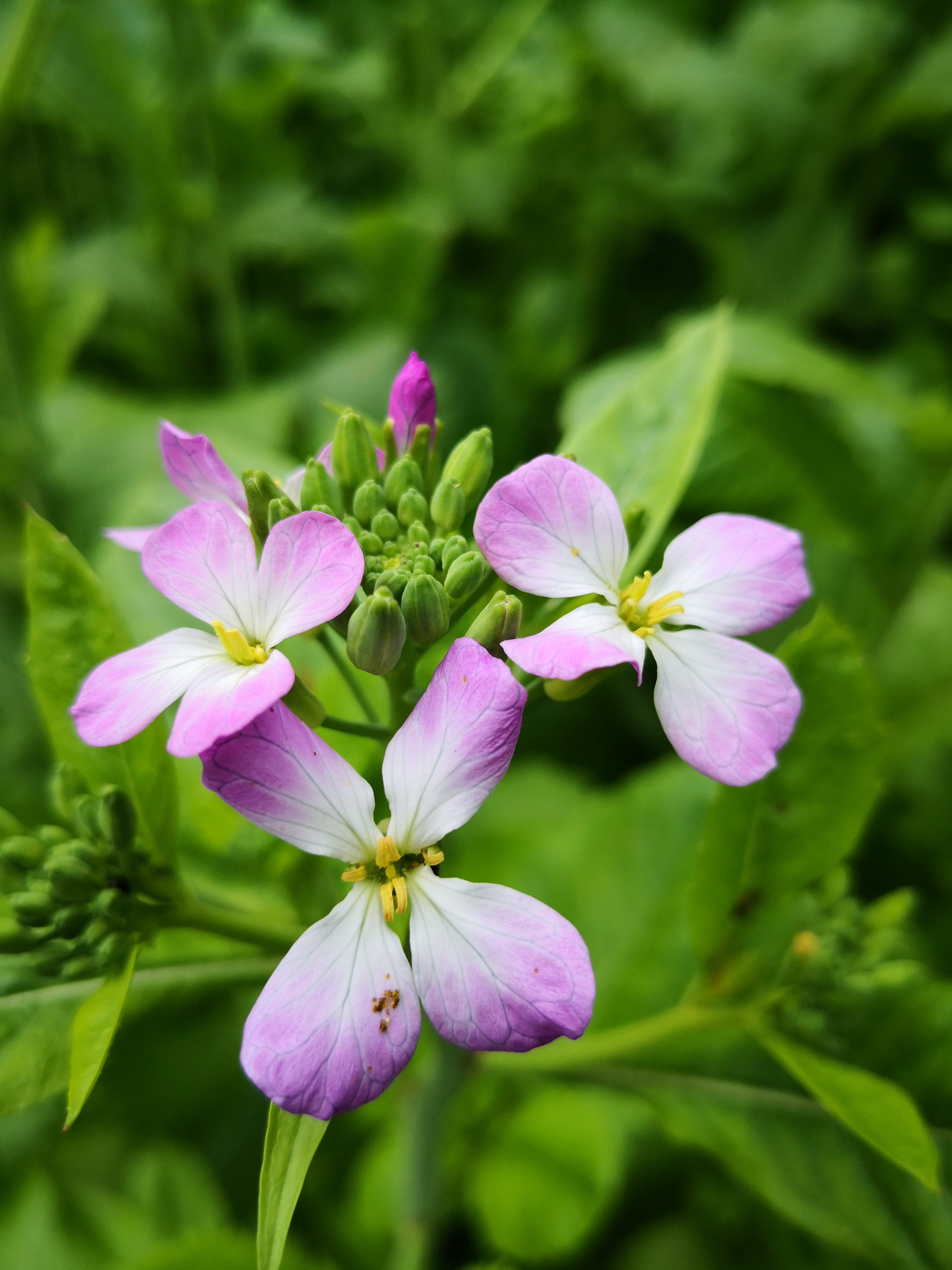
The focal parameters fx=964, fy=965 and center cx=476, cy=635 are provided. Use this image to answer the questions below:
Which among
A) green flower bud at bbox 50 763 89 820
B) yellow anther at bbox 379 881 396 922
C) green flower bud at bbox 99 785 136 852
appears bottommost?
green flower bud at bbox 50 763 89 820

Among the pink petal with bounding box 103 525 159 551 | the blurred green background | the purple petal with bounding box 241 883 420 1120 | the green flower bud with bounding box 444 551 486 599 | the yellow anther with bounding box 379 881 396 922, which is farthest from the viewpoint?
the blurred green background

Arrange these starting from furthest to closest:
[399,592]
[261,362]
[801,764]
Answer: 1. [261,362]
2. [801,764]
3. [399,592]

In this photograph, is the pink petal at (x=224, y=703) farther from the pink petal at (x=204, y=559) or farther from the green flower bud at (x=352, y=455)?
the green flower bud at (x=352, y=455)

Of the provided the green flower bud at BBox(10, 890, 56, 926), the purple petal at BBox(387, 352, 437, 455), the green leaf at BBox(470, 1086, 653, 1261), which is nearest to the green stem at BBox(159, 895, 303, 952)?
the green flower bud at BBox(10, 890, 56, 926)

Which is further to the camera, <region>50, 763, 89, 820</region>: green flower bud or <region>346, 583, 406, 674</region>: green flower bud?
<region>50, 763, 89, 820</region>: green flower bud

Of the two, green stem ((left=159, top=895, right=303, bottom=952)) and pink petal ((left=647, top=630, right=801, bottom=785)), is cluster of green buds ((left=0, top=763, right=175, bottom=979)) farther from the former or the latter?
pink petal ((left=647, top=630, right=801, bottom=785))

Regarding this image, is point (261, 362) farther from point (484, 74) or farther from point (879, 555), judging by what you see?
point (879, 555)

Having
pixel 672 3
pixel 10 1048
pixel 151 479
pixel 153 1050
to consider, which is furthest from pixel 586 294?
pixel 10 1048
